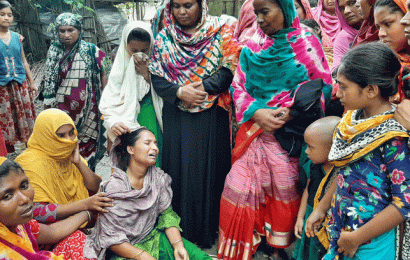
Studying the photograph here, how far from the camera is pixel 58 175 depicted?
256cm

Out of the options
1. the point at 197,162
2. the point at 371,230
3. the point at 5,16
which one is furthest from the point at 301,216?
the point at 5,16

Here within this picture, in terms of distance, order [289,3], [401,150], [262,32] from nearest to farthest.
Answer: [401,150], [289,3], [262,32]

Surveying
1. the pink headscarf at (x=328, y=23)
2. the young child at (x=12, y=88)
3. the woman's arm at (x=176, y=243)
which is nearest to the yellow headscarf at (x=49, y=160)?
the woman's arm at (x=176, y=243)

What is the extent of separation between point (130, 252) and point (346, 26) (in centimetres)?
260

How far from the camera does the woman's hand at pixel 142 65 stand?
2.78 meters

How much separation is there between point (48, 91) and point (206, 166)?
2.22 metres

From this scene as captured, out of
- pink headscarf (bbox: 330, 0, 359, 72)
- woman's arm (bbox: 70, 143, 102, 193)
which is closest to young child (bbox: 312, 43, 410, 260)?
pink headscarf (bbox: 330, 0, 359, 72)

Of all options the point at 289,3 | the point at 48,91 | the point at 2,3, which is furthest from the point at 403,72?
the point at 2,3

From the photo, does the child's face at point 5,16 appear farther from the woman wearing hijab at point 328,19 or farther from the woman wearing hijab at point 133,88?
the woman wearing hijab at point 328,19

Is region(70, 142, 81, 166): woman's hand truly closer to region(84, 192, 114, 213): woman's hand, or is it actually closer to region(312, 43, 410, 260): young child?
region(84, 192, 114, 213): woman's hand

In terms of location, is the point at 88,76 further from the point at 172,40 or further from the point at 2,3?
the point at 2,3

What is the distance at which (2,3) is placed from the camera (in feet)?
15.2

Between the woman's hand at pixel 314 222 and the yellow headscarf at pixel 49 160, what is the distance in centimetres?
174

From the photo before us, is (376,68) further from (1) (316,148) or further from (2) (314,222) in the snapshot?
(2) (314,222)
